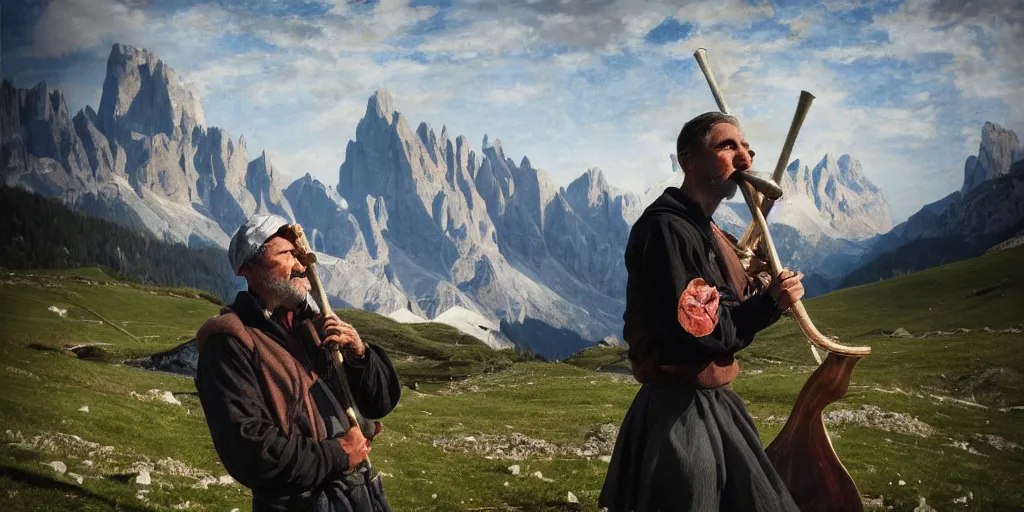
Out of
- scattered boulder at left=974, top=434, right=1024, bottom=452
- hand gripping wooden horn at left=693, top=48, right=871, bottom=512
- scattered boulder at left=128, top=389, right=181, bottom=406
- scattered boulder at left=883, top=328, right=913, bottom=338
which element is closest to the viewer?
hand gripping wooden horn at left=693, top=48, right=871, bottom=512

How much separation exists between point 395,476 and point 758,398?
4187 centimetres

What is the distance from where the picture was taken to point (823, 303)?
15825 centimetres

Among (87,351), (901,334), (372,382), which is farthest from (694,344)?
(901,334)

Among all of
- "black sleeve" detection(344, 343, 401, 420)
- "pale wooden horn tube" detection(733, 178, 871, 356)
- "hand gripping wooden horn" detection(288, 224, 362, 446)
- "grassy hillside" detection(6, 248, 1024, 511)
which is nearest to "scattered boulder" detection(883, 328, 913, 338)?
"grassy hillside" detection(6, 248, 1024, 511)

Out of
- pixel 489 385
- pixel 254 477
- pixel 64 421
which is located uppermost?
pixel 254 477

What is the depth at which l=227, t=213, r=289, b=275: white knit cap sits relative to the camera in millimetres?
6449

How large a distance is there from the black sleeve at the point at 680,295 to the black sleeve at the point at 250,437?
9.04 ft

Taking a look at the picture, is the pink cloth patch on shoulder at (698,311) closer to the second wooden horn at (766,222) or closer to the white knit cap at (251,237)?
the second wooden horn at (766,222)

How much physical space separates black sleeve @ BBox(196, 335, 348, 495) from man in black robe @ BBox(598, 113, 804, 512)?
258cm

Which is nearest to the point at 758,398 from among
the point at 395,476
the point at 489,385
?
the point at 489,385

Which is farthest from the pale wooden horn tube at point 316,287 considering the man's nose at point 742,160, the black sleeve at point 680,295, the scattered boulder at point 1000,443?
the scattered boulder at point 1000,443

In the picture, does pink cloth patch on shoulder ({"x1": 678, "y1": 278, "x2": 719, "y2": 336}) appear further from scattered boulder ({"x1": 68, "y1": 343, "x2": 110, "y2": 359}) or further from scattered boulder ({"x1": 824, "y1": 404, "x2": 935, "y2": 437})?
scattered boulder ({"x1": 68, "y1": 343, "x2": 110, "y2": 359})

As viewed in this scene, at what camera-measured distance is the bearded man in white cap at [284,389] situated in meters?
5.96

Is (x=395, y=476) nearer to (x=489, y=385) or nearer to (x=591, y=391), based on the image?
(x=591, y=391)
